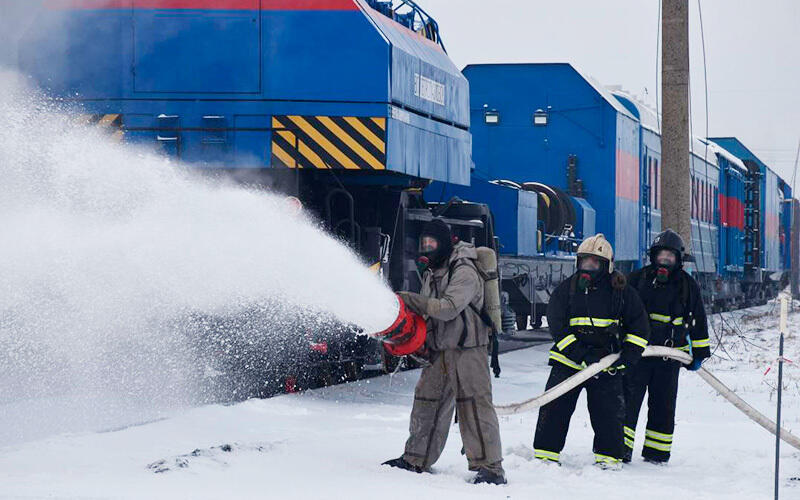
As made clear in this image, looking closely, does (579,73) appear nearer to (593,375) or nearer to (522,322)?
(522,322)

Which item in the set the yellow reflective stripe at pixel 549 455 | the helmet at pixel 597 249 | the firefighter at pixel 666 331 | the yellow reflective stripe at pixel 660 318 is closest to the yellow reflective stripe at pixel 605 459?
the yellow reflective stripe at pixel 549 455

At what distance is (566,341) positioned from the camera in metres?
8.65

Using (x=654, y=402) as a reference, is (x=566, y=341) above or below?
above

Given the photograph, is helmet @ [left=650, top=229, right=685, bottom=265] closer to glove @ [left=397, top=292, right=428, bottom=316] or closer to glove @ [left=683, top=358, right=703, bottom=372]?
glove @ [left=683, top=358, right=703, bottom=372]

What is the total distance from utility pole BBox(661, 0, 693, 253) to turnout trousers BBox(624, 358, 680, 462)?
196 inches

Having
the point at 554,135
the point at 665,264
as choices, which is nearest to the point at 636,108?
the point at 554,135

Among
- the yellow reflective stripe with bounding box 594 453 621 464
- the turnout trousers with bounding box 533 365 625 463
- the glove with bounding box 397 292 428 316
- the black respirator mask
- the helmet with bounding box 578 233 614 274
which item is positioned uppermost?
the helmet with bounding box 578 233 614 274

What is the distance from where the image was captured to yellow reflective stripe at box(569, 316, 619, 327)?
852 centimetres

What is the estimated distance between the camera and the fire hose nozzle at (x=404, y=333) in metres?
7.44

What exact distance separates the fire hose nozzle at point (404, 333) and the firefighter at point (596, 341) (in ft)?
4.24

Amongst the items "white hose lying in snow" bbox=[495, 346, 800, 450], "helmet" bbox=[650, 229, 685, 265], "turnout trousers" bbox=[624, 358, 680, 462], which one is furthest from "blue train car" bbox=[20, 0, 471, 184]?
"white hose lying in snow" bbox=[495, 346, 800, 450]

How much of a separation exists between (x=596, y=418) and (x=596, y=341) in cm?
53

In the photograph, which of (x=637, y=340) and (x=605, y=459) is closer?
(x=637, y=340)

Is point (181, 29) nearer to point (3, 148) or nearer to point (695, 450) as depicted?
point (3, 148)
